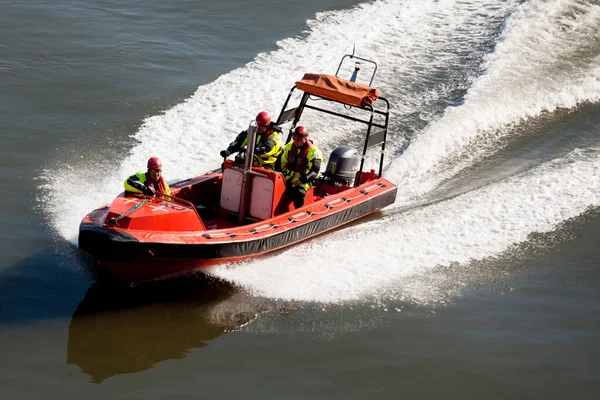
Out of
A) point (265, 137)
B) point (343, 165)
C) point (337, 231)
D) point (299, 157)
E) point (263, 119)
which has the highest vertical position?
point (263, 119)

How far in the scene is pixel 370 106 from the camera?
9469 mm

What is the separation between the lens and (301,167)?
9.11m

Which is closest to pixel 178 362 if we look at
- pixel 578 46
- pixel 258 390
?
pixel 258 390

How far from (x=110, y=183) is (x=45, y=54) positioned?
4.42m

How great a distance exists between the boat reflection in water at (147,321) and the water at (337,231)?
0.02 meters

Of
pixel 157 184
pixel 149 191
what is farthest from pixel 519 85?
pixel 149 191

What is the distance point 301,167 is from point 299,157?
11 centimetres

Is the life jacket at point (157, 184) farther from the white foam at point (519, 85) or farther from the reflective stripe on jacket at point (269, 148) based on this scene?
the white foam at point (519, 85)

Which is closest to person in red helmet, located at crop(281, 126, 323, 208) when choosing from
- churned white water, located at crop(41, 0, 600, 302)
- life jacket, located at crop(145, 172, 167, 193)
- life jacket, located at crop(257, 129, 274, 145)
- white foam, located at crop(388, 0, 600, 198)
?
life jacket, located at crop(257, 129, 274, 145)

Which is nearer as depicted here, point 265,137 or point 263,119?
point 263,119

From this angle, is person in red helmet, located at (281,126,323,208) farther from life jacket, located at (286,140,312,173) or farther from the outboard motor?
the outboard motor

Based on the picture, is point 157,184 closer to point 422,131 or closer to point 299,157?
point 299,157

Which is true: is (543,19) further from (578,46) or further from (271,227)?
(271,227)

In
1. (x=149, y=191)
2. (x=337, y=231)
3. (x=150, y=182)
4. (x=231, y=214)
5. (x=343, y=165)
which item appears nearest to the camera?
(x=149, y=191)
